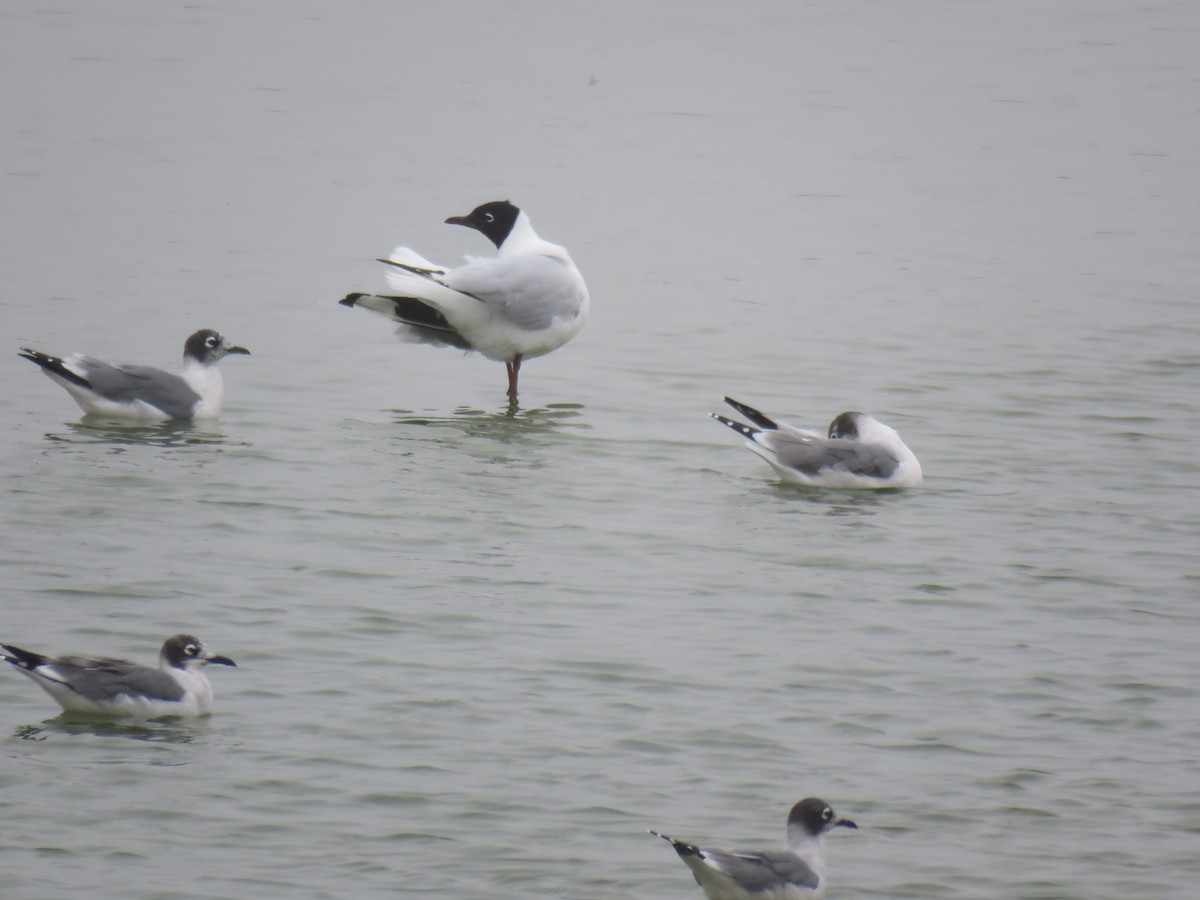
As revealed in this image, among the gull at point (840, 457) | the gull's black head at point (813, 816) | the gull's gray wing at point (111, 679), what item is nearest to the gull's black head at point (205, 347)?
the gull at point (840, 457)

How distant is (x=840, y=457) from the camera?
40.4ft

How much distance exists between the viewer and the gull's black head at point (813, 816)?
697 cm

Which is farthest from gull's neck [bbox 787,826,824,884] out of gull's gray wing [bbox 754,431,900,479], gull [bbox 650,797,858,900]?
gull's gray wing [bbox 754,431,900,479]

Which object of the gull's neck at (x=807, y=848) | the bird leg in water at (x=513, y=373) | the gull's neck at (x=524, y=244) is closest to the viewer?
the gull's neck at (x=807, y=848)

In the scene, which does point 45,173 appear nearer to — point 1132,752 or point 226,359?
point 226,359

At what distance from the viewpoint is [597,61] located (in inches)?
1176

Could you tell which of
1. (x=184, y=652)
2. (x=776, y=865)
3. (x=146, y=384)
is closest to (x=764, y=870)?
(x=776, y=865)

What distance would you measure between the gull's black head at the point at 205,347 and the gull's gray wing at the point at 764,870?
290 inches

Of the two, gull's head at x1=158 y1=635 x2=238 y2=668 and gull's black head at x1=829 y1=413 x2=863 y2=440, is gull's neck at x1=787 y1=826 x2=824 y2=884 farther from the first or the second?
gull's black head at x1=829 y1=413 x2=863 y2=440

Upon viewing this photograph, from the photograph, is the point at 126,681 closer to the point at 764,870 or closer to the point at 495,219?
the point at 764,870

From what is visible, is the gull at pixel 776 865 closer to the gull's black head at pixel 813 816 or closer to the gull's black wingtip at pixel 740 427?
the gull's black head at pixel 813 816

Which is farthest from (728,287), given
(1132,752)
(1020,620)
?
(1132,752)

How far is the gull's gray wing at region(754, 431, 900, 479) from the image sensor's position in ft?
40.3

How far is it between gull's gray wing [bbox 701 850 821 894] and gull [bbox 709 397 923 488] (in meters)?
5.62
